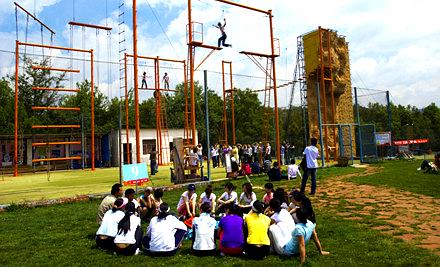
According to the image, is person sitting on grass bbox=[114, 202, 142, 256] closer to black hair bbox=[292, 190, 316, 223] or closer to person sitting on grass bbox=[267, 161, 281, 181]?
black hair bbox=[292, 190, 316, 223]

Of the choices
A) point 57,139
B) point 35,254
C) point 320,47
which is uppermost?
point 320,47

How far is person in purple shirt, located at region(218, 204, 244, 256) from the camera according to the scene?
6.65 m

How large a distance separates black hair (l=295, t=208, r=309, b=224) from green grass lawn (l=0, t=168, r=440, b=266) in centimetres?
65

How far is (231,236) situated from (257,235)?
1.55ft

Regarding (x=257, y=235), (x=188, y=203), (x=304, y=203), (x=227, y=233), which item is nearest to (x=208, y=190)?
(x=188, y=203)

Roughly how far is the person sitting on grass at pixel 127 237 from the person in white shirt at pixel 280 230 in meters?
2.53

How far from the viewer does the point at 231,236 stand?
6680mm

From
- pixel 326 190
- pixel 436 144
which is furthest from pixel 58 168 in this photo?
pixel 436 144

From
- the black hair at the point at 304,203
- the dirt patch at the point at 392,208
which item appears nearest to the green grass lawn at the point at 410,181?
the dirt patch at the point at 392,208

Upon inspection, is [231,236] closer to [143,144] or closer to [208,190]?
[208,190]

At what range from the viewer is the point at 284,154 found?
30719 millimetres

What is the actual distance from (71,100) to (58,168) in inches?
934

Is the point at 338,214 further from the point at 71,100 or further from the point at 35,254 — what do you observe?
the point at 71,100

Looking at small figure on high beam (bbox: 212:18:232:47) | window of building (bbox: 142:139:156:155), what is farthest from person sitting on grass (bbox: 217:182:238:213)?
A: window of building (bbox: 142:139:156:155)
